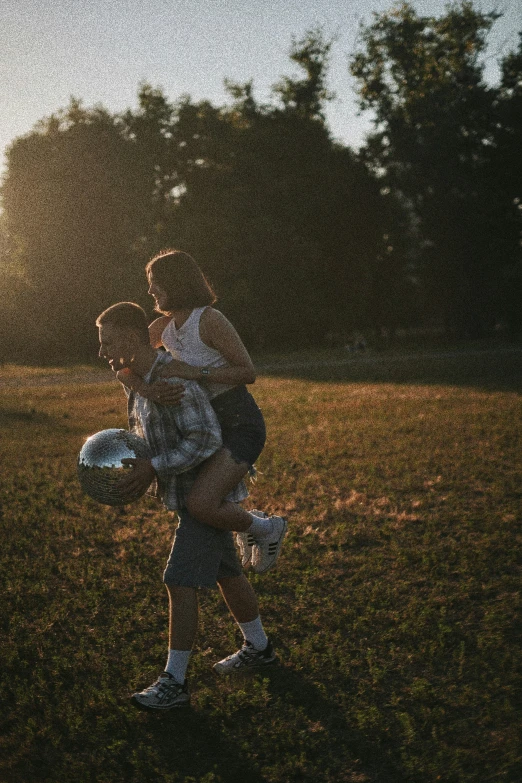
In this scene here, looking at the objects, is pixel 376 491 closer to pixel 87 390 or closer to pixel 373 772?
pixel 373 772

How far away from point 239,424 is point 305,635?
1.56m

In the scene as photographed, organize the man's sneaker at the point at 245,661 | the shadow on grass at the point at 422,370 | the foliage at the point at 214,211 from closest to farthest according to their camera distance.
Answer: the man's sneaker at the point at 245,661
the shadow on grass at the point at 422,370
the foliage at the point at 214,211

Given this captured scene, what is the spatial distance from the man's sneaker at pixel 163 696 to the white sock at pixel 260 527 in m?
0.85

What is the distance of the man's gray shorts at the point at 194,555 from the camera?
397 centimetres

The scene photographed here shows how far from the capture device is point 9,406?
1858cm

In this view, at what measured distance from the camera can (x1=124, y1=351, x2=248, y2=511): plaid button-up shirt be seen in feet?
12.8

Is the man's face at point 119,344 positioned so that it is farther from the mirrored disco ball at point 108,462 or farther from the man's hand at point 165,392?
the mirrored disco ball at point 108,462

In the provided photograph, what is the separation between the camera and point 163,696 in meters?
3.93

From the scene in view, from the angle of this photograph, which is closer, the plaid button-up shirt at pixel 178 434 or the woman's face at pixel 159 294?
the plaid button-up shirt at pixel 178 434

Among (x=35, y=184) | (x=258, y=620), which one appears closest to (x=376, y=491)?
(x=258, y=620)

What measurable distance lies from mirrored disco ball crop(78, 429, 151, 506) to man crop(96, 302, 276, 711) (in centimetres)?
5

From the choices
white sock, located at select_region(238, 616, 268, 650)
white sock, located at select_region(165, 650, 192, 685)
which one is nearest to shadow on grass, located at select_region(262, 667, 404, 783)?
white sock, located at select_region(238, 616, 268, 650)

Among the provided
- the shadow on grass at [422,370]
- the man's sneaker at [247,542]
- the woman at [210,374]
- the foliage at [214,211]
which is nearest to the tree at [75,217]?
the foliage at [214,211]

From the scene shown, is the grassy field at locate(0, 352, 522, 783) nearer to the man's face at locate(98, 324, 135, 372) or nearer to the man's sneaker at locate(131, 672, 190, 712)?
the man's sneaker at locate(131, 672, 190, 712)
